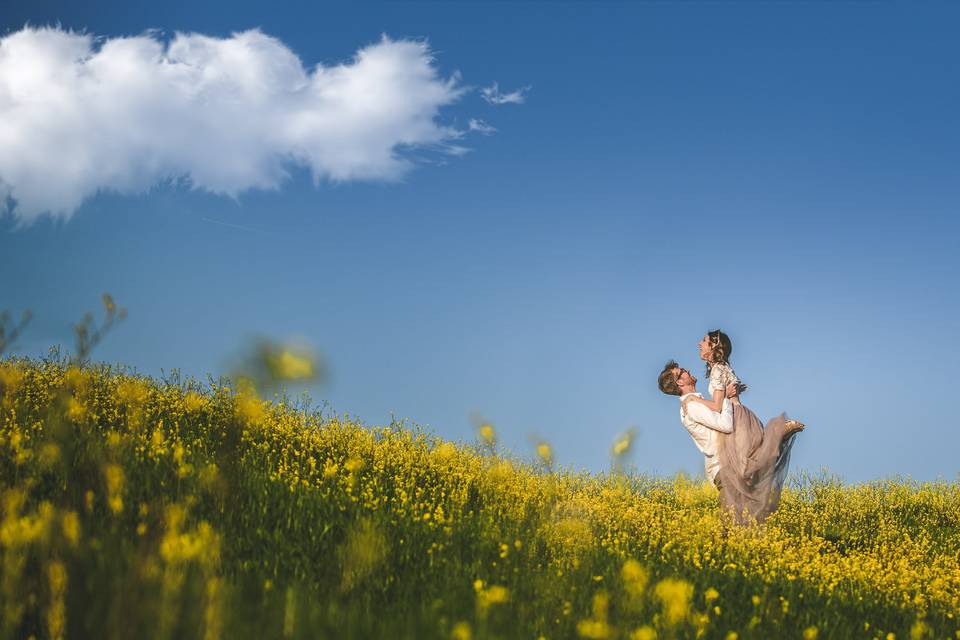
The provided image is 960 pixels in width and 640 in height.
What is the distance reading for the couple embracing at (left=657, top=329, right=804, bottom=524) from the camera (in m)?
9.98

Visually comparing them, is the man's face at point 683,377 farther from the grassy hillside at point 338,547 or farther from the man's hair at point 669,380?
the grassy hillside at point 338,547

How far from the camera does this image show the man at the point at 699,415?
10.1 m

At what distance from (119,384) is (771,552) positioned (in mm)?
7959

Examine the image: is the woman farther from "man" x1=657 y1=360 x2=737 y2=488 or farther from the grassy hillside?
the grassy hillside

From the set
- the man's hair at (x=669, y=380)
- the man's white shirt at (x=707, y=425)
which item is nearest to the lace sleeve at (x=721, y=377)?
the man's white shirt at (x=707, y=425)

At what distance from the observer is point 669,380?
10.8 m

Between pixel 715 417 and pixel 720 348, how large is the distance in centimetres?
95

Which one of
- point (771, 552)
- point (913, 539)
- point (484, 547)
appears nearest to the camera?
point (484, 547)

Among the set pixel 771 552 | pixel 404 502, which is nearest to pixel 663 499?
pixel 771 552

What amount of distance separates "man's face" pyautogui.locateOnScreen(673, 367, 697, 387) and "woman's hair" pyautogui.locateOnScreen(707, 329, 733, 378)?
14.6 inches

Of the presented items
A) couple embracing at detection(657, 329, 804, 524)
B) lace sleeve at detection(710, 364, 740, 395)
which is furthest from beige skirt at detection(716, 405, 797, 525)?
lace sleeve at detection(710, 364, 740, 395)

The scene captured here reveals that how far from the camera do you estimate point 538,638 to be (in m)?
4.06

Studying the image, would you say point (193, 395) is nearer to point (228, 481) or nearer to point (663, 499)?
point (228, 481)

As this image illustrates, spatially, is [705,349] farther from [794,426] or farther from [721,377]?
[794,426]
